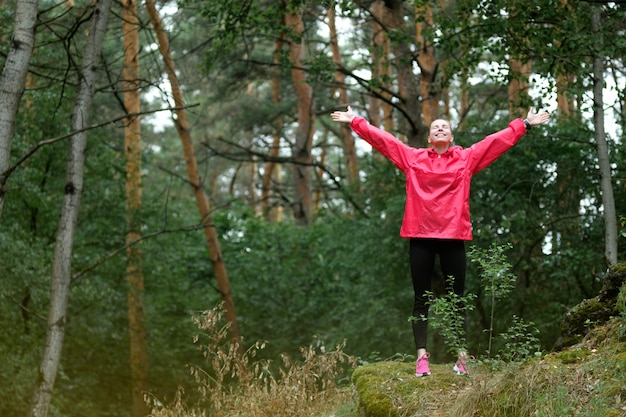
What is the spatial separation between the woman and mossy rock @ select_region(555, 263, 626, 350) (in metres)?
0.79

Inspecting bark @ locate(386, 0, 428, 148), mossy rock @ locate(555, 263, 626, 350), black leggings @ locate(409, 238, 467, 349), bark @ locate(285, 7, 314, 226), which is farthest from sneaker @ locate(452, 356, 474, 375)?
bark @ locate(285, 7, 314, 226)

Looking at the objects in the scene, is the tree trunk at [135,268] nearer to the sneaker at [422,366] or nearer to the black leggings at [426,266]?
the black leggings at [426,266]

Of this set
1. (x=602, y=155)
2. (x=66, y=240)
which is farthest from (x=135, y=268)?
(x=602, y=155)

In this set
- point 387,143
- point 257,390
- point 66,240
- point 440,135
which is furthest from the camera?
point 66,240

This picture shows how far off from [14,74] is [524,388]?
4895 mm

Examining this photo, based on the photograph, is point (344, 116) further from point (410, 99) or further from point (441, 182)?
point (410, 99)

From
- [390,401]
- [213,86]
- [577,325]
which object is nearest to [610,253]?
[577,325]

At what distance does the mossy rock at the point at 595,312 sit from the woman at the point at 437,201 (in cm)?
79

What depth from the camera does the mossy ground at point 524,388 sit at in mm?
4625

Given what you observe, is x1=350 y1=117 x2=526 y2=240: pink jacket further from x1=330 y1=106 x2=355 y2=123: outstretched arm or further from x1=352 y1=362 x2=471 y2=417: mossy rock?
x1=352 y1=362 x2=471 y2=417: mossy rock

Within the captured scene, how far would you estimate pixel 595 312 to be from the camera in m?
6.00

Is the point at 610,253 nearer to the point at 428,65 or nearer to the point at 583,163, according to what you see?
the point at 583,163

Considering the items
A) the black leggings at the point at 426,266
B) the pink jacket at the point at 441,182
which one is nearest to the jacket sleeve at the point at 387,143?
the pink jacket at the point at 441,182

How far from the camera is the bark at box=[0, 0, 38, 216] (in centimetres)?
718
